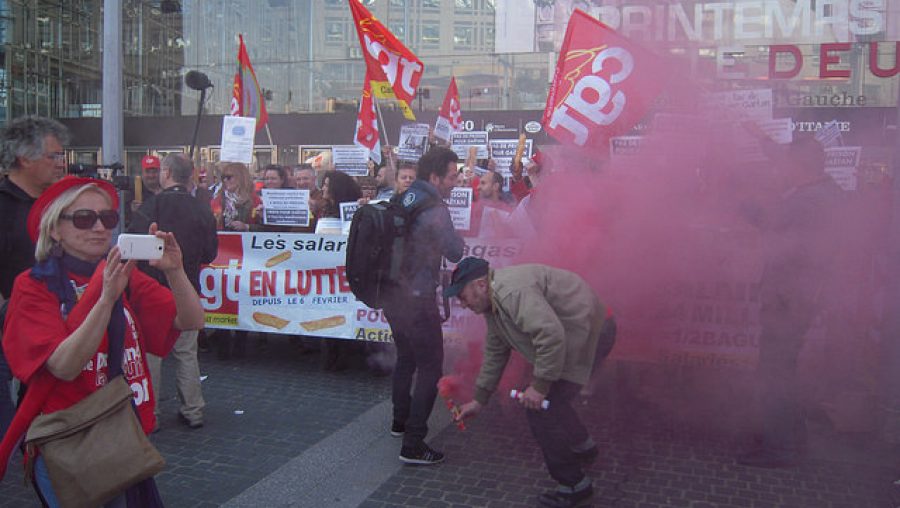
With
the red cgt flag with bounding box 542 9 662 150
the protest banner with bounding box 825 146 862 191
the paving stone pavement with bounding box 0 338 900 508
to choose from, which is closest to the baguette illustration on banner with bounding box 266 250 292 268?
the paving stone pavement with bounding box 0 338 900 508

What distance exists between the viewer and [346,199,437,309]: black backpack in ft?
12.3

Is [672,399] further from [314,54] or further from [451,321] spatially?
[314,54]

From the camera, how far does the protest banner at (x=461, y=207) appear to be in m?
5.57

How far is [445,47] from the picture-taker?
17.1m

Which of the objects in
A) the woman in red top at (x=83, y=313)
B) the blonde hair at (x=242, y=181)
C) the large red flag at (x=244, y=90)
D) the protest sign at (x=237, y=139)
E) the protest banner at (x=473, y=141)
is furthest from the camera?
the large red flag at (x=244, y=90)

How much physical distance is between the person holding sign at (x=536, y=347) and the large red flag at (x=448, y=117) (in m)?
5.01

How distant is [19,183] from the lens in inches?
124

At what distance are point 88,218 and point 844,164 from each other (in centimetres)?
509

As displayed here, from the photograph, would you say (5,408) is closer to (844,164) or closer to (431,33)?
(844,164)

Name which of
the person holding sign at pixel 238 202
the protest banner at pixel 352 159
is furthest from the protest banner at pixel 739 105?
the protest banner at pixel 352 159

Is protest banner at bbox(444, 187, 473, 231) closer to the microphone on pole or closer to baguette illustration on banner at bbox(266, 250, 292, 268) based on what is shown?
baguette illustration on banner at bbox(266, 250, 292, 268)

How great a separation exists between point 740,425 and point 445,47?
14.2 metres

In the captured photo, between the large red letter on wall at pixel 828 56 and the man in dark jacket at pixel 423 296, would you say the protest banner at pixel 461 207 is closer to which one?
the man in dark jacket at pixel 423 296

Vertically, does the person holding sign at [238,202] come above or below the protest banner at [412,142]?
below
